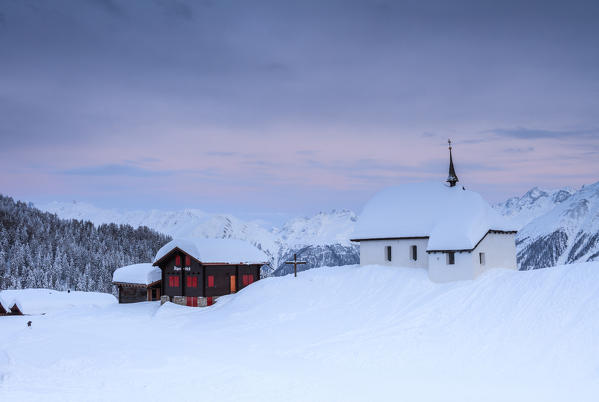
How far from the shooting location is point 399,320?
32.1m

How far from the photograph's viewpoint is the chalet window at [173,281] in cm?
5016

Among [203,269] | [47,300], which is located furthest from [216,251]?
[47,300]

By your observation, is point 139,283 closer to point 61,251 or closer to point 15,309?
point 15,309

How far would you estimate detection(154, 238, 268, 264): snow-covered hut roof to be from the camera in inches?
1919

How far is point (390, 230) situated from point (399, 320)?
502 inches

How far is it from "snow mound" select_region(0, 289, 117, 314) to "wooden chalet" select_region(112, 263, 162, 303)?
37.0ft

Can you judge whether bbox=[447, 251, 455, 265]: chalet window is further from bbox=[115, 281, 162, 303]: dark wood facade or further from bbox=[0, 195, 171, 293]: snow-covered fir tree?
bbox=[0, 195, 171, 293]: snow-covered fir tree

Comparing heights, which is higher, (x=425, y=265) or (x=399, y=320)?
(x=425, y=265)

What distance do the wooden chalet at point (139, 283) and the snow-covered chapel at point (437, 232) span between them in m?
23.7

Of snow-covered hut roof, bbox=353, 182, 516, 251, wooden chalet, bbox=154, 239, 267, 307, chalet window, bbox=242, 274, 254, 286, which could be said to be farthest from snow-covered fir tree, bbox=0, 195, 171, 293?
snow-covered hut roof, bbox=353, 182, 516, 251

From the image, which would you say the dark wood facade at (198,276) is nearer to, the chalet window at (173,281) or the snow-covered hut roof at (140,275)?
the chalet window at (173,281)

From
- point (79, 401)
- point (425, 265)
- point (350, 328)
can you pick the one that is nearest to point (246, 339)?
point (350, 328)

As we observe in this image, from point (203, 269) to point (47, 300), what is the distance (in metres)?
32.6

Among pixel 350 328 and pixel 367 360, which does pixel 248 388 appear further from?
pixel 350 328
